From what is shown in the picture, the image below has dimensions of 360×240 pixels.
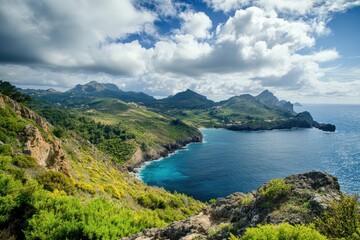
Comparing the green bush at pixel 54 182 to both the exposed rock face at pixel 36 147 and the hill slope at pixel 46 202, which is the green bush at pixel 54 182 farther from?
the exposed rock face at pixel 36 147

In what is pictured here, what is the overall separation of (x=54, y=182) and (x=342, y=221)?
4522 centimetres

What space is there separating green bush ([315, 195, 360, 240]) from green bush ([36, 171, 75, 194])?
1676 inches

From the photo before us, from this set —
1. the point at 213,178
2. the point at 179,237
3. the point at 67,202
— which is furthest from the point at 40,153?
the point at 213,178

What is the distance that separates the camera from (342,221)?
17078 mm

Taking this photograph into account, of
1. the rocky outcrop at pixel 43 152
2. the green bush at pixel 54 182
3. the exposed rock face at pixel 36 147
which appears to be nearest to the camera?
the green bush at pixel 54 182

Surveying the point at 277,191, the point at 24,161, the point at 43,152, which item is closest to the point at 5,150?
the point at 24,161

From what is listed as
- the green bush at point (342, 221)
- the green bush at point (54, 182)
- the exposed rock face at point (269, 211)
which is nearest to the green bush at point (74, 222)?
the exposed rock face at point (269, 211)

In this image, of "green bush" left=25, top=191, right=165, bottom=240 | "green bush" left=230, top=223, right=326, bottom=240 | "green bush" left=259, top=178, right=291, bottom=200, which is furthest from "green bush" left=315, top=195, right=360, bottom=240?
A: "green bush" left=25, top=191, right=165, bottom=240

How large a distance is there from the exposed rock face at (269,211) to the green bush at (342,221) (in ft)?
5.37

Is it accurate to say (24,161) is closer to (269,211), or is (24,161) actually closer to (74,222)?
(74,222)

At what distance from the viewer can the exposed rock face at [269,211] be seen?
20.7 metres

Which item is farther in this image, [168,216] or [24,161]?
[168,216]

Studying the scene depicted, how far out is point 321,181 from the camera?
24562 mm

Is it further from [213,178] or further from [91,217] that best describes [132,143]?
[91,217]
